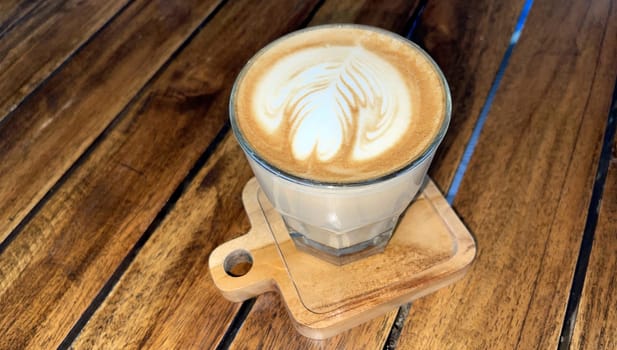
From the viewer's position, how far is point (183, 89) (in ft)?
2.41

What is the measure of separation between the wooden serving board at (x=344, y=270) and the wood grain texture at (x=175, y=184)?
31mm

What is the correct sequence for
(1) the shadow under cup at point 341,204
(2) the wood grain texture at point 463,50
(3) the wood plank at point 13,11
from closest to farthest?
(1) the shadow under cup at point 341,204, (2) the wood grain texture at point 463,50, (3) the wood plank at point 13,11

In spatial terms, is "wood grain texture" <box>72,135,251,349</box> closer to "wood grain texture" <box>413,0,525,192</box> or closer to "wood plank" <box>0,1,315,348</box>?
"wood plank" <box>0,1,315,348</box>

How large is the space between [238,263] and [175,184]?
13 centimetres

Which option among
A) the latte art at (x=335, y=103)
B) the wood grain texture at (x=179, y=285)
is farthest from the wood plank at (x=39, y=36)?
the latte art at (x=335, y=103)

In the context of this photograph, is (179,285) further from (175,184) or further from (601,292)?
(601,292)

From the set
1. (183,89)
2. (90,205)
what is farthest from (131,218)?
(183,89)

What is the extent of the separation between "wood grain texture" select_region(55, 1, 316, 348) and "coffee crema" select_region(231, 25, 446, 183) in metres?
0.16

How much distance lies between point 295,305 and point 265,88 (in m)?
0.21

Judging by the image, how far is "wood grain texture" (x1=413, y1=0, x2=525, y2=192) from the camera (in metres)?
0.65

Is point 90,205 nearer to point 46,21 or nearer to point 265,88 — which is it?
point 265,88

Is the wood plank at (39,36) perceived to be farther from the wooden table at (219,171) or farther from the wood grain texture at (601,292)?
the wood grain texture at (601,292)

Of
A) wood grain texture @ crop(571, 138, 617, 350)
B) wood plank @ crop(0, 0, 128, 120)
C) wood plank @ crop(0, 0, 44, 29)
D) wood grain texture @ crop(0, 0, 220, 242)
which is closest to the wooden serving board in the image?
wood grain texture @ crop(571, 138, 617, 350)

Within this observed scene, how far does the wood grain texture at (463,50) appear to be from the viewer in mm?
655
